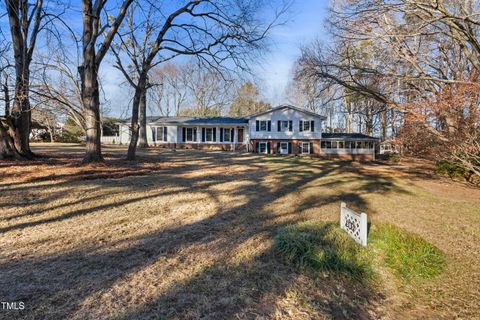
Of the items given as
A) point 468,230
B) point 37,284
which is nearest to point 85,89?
point 37,284

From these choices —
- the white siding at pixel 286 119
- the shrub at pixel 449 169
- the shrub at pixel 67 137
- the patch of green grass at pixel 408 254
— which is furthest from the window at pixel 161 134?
the patch of green grass at pixel 408 254

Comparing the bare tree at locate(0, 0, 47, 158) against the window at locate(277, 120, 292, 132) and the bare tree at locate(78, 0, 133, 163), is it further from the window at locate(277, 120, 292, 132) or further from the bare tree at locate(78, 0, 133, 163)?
the window at locate(277, 120, 292, 132)

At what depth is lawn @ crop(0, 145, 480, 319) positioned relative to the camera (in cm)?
262

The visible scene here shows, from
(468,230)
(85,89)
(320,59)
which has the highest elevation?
(320,59)

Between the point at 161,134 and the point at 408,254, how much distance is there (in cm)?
2800

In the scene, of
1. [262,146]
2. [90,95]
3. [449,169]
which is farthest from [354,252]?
[262,146]

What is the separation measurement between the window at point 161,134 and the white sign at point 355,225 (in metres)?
26.8

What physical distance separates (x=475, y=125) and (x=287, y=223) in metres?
7.93

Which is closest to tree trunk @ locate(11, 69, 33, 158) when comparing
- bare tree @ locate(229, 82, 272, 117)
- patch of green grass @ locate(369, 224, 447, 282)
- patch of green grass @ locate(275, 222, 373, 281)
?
patch of green grass @ locate(275, 222, 373, 281)

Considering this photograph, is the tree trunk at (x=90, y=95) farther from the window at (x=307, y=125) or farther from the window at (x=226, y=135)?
the window at (x=307, y=125)

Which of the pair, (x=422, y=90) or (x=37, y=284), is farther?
(x=422, y=90)

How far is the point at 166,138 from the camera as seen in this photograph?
29.2 metres

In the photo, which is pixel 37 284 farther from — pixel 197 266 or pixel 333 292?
pixel 333 292

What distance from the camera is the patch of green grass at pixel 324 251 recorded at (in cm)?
351
